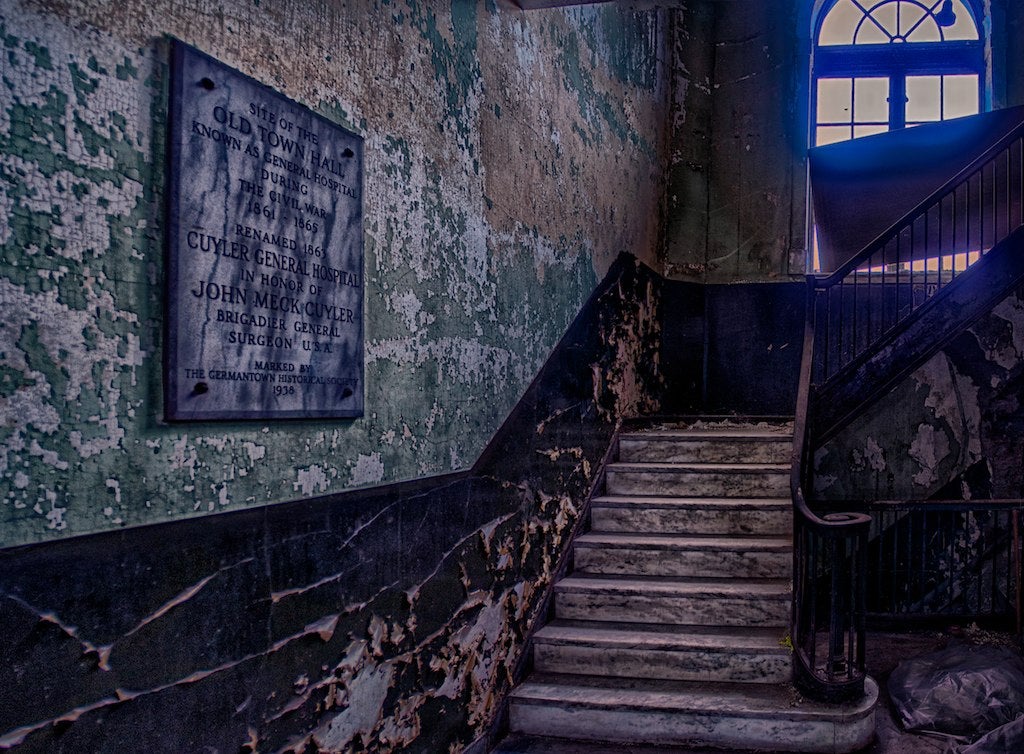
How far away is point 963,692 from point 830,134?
5656 millimetres

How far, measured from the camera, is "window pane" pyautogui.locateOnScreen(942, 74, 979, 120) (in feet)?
25.3

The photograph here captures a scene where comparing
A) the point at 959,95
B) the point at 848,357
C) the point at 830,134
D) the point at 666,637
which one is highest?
the point at 959,95

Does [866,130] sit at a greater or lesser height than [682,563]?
greater

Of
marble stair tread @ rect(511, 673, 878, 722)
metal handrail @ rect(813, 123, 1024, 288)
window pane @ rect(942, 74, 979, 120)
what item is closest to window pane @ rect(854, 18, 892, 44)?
window pane @ rect(942, 74, 979, 120)

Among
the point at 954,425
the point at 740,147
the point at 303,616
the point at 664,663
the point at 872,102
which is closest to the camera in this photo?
the point at 303,616

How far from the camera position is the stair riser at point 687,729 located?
3.70 metres

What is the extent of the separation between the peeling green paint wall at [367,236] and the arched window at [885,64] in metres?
3.76

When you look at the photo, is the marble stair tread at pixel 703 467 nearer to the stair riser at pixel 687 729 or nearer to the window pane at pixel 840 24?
the stair riser at pixel 687 729

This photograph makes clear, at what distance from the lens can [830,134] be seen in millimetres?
7984

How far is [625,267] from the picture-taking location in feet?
20.5

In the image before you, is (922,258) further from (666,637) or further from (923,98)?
(666,637)

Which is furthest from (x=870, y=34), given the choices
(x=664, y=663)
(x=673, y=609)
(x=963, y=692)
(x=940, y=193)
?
(x=664, y=663)

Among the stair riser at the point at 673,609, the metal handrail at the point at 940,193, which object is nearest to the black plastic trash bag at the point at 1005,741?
the stair riser at the point at 673,609

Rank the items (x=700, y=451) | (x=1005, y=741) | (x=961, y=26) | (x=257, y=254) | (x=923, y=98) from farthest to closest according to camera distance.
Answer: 1. (x=923, y=98)
2. (x=961, y=26)
3. (x=700, y=451)
4. (x=1005, y=741)
5. (x=257, y=254)
